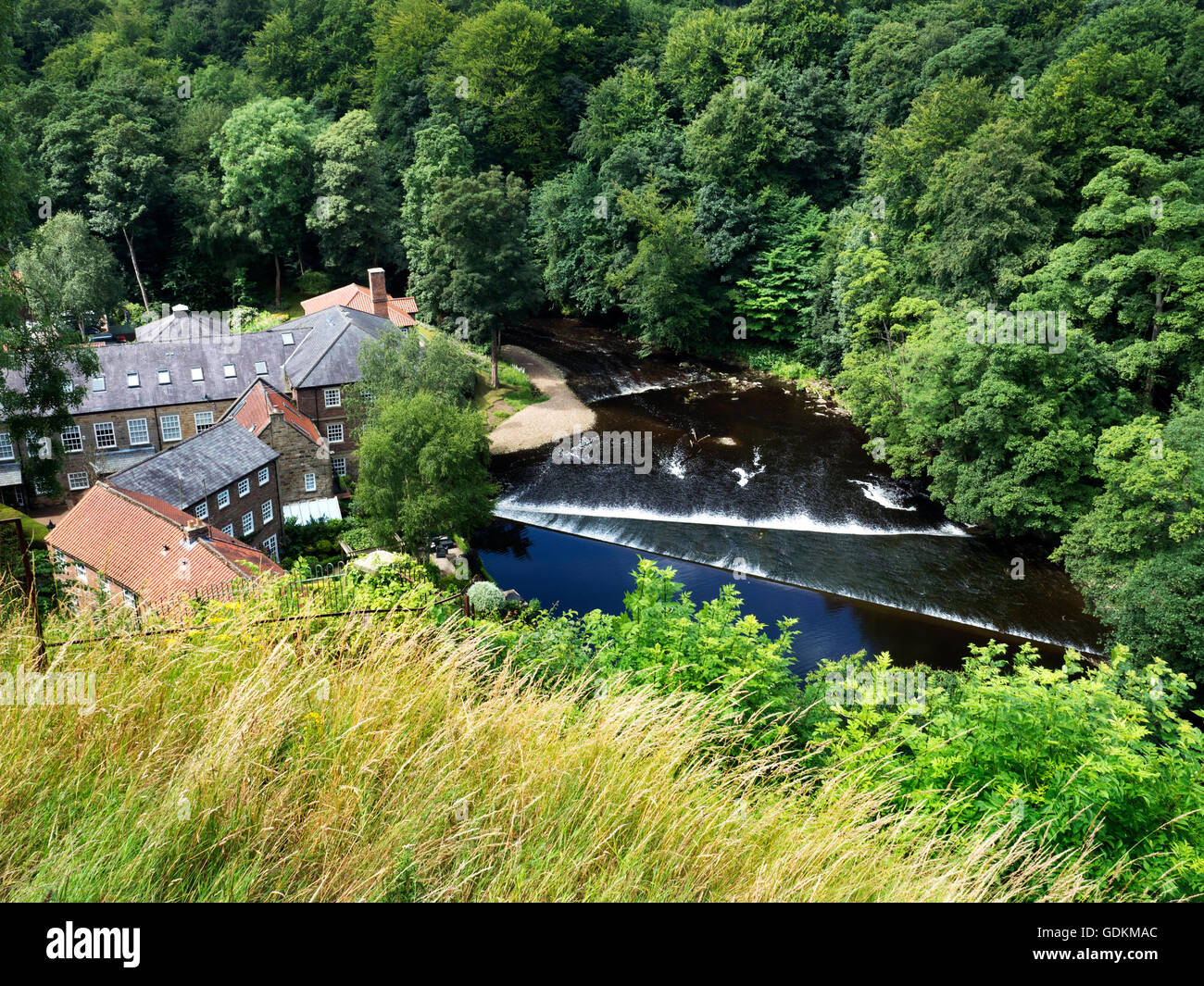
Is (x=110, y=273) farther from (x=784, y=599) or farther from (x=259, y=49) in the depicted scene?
(x=784, y=599)

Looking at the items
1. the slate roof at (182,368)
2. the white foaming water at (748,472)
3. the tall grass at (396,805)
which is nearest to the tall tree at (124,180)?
the slate roof at (182,368)

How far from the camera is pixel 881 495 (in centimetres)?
3403

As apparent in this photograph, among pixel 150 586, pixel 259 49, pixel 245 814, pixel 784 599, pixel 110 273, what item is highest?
pixel 259 49

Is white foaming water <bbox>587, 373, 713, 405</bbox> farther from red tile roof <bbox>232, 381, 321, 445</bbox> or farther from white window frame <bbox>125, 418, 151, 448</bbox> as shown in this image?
white window frame <bbox>125, 418, 151, 448</bbox>

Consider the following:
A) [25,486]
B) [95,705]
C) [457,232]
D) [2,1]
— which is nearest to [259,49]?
[457,232]

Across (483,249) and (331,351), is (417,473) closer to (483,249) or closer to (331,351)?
(331,351)

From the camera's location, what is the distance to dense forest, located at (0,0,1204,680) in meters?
29.5

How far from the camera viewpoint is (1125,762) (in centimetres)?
785

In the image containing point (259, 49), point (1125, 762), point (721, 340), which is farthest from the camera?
point (259, 49)

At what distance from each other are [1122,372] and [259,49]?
67.0 m

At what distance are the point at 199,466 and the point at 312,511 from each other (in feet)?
17.0

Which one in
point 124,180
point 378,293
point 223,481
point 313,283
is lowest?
point 223,481

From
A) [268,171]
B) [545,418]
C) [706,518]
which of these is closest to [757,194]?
[545,418]

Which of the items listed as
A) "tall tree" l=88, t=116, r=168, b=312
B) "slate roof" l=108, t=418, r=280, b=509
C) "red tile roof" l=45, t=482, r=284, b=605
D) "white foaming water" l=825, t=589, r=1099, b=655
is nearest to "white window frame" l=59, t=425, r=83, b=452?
"slate roof" l=108, t=418, r=280, b=509
